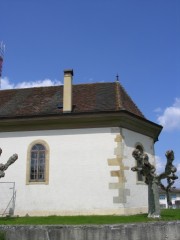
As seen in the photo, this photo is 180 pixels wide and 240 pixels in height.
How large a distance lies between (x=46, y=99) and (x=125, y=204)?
847 centimetres

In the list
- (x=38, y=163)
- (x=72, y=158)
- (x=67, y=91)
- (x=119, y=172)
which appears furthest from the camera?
(x=67, y=91)

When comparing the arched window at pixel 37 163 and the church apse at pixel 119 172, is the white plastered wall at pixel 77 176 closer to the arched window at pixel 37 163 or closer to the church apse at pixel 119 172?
the church apse at pixel 119 172

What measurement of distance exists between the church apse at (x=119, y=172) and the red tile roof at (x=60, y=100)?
6.59ft

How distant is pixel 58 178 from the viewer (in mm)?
18969

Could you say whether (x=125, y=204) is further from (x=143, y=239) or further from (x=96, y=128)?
(x=143, y=239)

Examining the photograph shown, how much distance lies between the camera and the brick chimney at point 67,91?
19938mm

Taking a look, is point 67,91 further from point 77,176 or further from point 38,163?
point 77,176

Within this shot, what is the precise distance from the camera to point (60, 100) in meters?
21.6

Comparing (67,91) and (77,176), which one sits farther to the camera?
(67,91)

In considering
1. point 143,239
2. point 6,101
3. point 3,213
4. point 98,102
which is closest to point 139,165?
point 143,239

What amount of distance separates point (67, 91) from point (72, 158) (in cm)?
405

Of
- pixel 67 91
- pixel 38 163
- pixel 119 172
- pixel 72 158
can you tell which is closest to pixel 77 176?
pixel 72 158

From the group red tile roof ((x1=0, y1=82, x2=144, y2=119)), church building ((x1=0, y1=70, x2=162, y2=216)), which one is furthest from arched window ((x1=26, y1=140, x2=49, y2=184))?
red tile roof ((x1=0, y1=82, x2=144, y2=119))

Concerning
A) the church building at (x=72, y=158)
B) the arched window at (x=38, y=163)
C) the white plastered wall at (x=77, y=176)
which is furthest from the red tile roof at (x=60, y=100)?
the arched window at (x=38, y=163)
